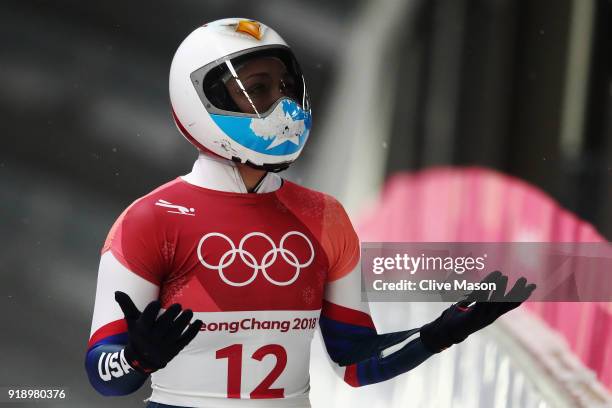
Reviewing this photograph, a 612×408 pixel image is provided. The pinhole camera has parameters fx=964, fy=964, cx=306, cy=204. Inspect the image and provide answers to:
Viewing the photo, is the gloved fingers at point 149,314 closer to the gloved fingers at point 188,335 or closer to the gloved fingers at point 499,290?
the gloved fingers at point 188,335

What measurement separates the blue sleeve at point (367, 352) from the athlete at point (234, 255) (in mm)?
18

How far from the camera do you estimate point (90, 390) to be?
3.12 meters

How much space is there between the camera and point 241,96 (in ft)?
6.73

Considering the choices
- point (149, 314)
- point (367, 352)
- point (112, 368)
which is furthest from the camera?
point (367, 352)

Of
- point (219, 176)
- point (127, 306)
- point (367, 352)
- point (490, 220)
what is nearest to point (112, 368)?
point (127, 306)

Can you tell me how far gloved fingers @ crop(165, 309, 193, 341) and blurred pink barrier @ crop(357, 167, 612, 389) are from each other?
138 centimetres

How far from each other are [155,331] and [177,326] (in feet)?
0.13

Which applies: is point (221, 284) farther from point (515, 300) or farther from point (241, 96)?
point (515, 300)

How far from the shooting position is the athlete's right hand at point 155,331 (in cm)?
174

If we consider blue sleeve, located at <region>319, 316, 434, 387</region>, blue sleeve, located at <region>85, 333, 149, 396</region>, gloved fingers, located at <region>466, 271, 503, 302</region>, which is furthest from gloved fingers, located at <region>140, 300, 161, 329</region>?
gloved fingers, located at <region>466, 271, 503, 302</region>

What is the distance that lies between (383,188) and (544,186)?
1.69ft

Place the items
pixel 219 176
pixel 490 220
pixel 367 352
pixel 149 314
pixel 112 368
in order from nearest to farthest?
pixel 149 314 < pixel 112 368 < pixel 219 176 < pixel 367 352 < pixel 490 220

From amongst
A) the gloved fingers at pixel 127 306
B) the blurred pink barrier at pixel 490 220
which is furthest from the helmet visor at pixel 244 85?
the blurred pink barrier at pixel 490 220

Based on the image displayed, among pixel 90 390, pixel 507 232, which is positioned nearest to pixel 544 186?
pixel 507 232
